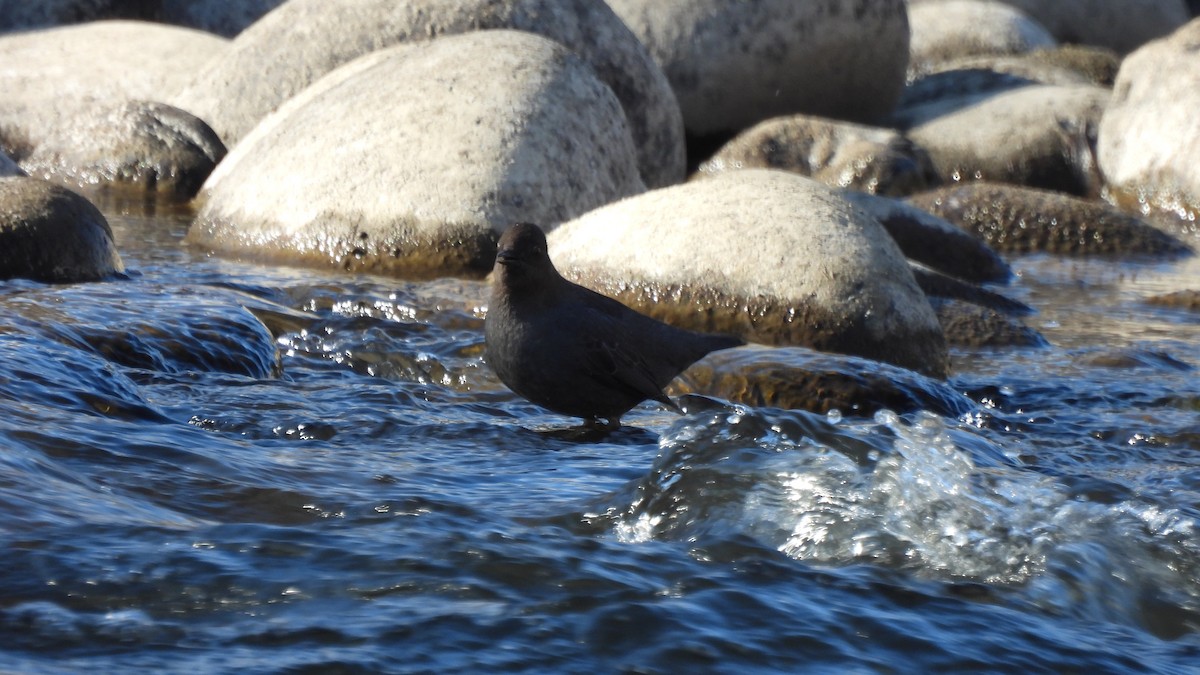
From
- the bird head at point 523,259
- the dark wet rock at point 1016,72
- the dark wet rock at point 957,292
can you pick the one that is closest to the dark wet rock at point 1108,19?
the dark wet rock at point 1016,72

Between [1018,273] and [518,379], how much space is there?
20.1 ft

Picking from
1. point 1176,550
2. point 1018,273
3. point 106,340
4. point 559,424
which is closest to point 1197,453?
point 1176,550

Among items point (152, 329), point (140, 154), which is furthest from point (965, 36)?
point (152, 329)

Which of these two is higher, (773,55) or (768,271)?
(773,55)

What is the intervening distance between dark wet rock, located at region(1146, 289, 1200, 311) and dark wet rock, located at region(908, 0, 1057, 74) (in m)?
10.1

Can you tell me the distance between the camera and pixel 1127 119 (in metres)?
14.3

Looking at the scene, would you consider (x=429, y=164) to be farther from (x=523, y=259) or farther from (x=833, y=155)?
(x=833, y=155)

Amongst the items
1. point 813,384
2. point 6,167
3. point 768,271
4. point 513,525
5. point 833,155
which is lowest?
point 513,525

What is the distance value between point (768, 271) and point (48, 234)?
3.16 meters

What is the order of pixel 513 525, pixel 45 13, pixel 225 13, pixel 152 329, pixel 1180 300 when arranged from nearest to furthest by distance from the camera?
pixel 513 525
pixel 152 329
pixel 1180 300
pixel 45 13
pixel 225 13

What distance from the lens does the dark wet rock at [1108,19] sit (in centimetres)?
2223

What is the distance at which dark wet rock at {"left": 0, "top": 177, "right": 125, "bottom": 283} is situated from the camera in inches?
264

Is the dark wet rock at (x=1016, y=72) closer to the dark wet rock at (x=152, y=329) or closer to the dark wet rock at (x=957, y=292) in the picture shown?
the dark wet rock at (x=957, y=292)

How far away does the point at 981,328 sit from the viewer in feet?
26.0
